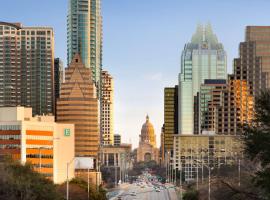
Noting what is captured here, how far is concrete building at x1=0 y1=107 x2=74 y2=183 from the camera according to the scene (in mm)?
151875

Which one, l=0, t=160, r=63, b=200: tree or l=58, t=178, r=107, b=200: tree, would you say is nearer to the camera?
l=0, t=160, r=63, b=200: tree

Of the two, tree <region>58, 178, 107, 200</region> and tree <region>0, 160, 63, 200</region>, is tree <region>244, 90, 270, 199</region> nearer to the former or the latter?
tree <region>0, 160, 63, 200</region>

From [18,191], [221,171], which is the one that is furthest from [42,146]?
[18,191]

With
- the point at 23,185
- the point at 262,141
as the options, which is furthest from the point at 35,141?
the point at 262,141

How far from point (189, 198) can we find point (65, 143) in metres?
31.2

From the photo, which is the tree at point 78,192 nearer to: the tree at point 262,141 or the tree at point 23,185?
the tree at point 23,185

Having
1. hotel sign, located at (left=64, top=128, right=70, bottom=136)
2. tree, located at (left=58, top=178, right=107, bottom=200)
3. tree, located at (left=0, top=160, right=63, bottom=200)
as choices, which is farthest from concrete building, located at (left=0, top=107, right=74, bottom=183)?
tree, located at (left=0, top=160, right=63, bottom=200)

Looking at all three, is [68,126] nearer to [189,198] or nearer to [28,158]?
[28,158]

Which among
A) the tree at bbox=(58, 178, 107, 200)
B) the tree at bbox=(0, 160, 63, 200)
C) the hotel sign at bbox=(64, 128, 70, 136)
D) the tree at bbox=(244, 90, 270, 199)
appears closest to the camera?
the tree at bbox=(244, 90, 270, 199)

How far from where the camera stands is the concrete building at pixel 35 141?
151875 mm

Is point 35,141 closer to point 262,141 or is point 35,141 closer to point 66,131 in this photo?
point 66,131

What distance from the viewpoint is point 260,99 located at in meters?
58.3

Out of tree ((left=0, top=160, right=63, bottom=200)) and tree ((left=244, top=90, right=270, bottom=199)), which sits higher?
tree ((left=244, top=90, right=270, bottom=199))

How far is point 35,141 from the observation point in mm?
155500
